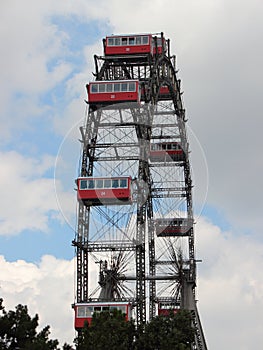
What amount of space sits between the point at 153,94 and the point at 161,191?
76.8 feet

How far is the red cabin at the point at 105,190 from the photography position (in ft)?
340

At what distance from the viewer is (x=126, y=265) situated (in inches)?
4648

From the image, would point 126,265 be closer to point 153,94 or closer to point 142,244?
point 142,244

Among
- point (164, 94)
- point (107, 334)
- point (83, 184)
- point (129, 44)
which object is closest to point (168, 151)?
point (164, 94)

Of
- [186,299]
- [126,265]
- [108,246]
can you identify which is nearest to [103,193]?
[108,246]

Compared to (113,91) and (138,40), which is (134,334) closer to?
(113,91)

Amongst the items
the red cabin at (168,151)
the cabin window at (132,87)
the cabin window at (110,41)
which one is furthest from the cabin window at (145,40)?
the red cabin at (168,151)

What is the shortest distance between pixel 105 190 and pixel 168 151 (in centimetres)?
3007

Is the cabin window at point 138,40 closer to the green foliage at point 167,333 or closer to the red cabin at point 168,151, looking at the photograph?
the red cabin at point 168,151

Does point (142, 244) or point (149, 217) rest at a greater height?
point (149, 217)

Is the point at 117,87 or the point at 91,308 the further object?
the point at 117,87

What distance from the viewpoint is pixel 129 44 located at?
118 meters

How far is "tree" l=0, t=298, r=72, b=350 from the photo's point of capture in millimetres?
77250

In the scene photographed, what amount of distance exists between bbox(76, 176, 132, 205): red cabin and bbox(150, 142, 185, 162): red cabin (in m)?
28.3
